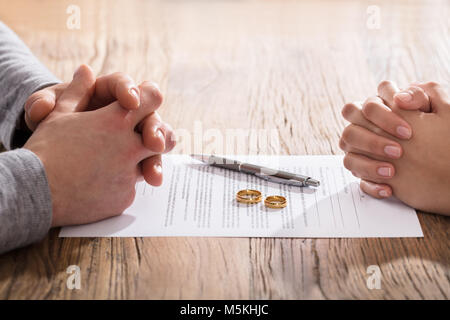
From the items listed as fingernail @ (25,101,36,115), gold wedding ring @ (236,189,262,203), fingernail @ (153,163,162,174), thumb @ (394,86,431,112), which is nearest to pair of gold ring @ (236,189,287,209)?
gold wedding ring @ (236,189,262,203)

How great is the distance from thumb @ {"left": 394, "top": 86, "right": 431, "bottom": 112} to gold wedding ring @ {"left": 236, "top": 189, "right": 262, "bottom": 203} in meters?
0.27

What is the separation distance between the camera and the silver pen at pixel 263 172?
0.96 meters

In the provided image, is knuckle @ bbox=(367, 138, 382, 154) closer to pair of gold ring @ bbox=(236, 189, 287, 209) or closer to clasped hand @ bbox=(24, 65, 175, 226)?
pair of gold ring @ bbox=(236, 189, 287, 209)

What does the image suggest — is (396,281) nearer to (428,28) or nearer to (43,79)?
(43,79)

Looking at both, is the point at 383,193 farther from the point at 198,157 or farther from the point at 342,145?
the point at 198,157

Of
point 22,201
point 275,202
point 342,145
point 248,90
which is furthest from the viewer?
point 248,90

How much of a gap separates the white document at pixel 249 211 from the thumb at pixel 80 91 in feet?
0.55

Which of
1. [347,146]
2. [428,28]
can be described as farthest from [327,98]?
[428,28]

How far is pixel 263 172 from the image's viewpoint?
99 cm

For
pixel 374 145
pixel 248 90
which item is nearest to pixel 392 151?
pixel 374 145

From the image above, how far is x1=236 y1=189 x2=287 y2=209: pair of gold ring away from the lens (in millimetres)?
906

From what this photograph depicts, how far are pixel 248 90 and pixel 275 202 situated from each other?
49 cm

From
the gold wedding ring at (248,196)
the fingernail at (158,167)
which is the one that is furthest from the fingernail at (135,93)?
the gold wedding ring at (248,196)

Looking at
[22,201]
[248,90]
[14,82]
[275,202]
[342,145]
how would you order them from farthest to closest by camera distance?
[248,90] < [14,82] < [342,145] < [275,202] < [22,201]
